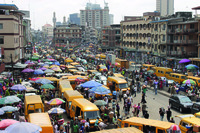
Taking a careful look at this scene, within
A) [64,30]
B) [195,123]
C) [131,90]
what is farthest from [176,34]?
[64,30]

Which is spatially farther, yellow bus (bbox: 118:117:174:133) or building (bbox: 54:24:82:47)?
building (bbox: 54:24:82:47)

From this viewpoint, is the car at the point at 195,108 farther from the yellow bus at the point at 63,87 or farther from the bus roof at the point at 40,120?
the bus roof at the point at 40,120

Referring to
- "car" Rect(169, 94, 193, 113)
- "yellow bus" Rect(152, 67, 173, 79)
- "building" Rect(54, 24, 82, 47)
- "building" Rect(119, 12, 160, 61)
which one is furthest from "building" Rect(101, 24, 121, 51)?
"car" Rect(169, 94, 193, 113)

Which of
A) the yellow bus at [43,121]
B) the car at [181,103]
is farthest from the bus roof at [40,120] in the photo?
the car at [181,103]

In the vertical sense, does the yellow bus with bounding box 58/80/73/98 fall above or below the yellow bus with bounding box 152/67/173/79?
below

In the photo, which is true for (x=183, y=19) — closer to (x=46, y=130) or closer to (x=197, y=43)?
(x=197, y=43)

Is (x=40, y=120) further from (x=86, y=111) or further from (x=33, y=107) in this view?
(x=33, y=107)

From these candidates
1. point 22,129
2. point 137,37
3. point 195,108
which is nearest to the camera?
point 22,129

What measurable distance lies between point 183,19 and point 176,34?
3688mm

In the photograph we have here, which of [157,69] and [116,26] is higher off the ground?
[116,26]

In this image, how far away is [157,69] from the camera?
144ft

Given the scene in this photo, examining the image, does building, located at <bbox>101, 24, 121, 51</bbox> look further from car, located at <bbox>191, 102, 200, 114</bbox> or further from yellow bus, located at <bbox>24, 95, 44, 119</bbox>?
yellow bus, located at <bbox>24, 95, 44, 119</bbox>

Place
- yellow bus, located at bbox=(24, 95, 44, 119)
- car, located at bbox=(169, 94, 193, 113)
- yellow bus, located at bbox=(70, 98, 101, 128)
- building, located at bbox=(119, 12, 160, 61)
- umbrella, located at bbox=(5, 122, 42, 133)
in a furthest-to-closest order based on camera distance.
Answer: building, located at bbox=(119, 12, 160, 61) → car, located at bbox=(169, 94, 193, 113) → yellow bus, located at bbox=(24, 95, 44, 119) → yellow bus, located at bbox=(70, 98, 101, 128) → umbrella, located at bbox=(5, 122, 42, 133)

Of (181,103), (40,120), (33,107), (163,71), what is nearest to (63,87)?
(33,107)
